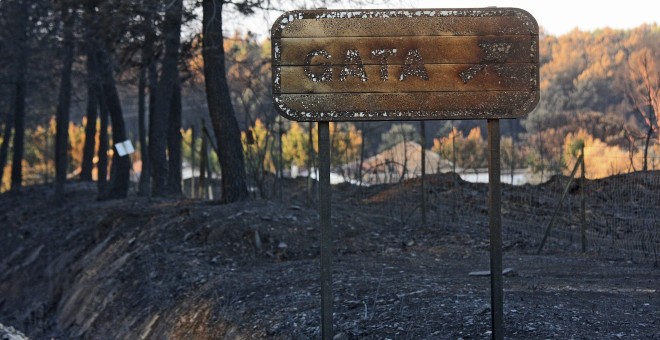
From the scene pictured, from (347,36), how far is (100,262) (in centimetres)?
1064

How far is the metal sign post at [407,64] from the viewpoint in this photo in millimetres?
6055

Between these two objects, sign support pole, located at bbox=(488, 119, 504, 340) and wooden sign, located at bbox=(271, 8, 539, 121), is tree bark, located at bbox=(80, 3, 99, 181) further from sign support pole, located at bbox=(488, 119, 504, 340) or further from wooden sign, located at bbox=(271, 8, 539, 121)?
sign support pole, located at bbox=(488, 119, 504, 340)

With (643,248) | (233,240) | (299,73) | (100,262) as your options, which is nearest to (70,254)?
(100,262)

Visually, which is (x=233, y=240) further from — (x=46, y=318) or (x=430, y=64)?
(x=430, y=64)

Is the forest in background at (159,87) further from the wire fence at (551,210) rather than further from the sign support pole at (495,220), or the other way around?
the sign support pole at (495,220)

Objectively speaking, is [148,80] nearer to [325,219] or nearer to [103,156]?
[103,156]

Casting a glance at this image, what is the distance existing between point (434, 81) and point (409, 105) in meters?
0.23

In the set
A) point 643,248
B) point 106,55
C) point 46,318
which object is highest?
point 106,55

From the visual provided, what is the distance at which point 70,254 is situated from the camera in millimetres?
17906

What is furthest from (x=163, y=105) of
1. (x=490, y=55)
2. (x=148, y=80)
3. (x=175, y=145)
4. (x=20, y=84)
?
(x=490, y=55)

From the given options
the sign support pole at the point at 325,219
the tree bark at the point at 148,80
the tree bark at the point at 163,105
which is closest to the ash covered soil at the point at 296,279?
the tree bark at the point at 163,105

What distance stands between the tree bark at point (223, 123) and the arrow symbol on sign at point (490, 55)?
33.1 ft

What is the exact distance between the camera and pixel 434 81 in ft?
19.9

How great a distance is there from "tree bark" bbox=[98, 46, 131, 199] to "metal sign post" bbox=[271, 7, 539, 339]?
17965mm
